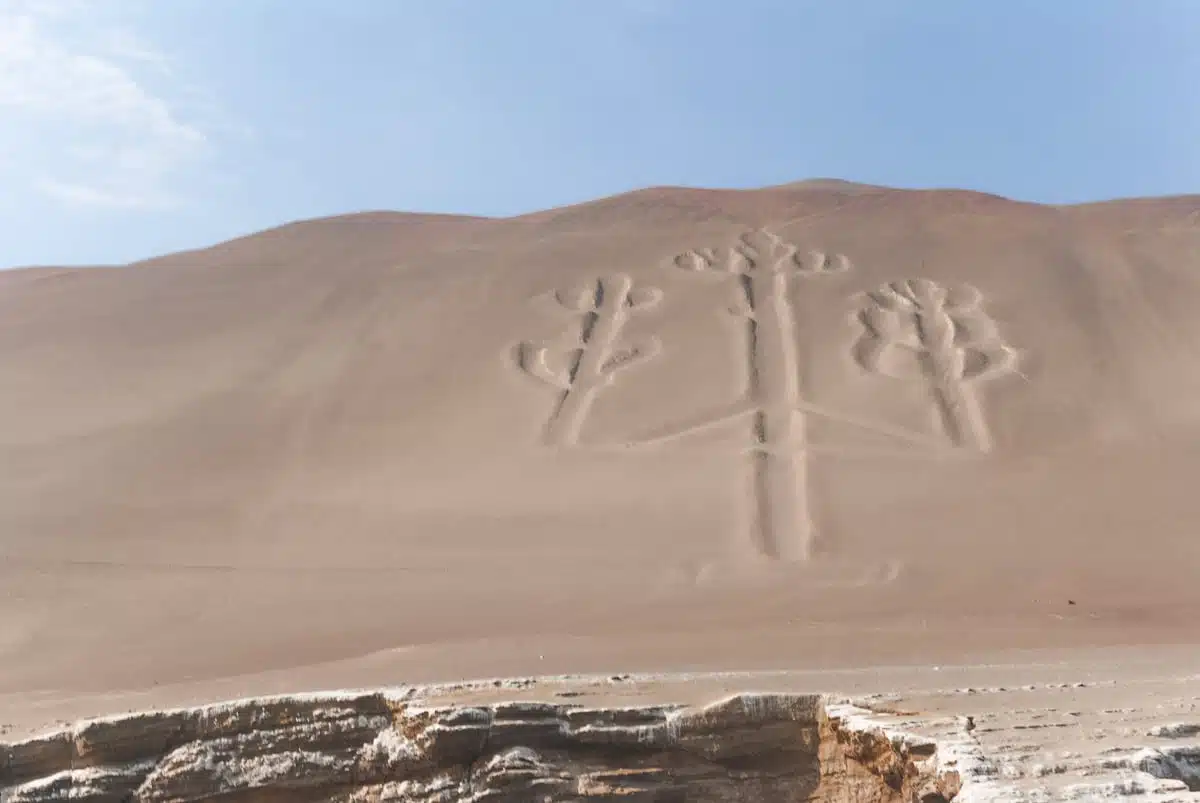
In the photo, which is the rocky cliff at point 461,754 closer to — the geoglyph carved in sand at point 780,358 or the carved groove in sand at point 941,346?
the geoglyph carved in sand at point 780,358

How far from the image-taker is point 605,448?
1105cm

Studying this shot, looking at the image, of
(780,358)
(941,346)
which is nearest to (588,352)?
(780,358)

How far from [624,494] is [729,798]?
5.50m

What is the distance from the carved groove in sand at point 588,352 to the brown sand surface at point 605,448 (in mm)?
55

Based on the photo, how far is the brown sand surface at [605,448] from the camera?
761 centimetres

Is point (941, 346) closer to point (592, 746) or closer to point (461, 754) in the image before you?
point (592, 746)

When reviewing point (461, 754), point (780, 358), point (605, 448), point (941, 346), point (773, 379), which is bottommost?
point (461, 754)

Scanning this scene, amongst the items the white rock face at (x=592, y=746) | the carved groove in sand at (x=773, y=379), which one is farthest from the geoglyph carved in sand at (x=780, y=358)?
the white rock face at (x=592, y=746)

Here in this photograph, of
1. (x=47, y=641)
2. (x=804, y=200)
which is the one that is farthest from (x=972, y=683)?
(x=804, y=200)

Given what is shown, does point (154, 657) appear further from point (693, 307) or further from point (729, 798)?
point (693, 307)

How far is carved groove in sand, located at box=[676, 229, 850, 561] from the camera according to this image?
31.1ft

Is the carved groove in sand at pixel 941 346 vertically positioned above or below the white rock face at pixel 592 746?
above

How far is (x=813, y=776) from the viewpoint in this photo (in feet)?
15.1

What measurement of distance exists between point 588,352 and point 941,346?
373 centimetres
